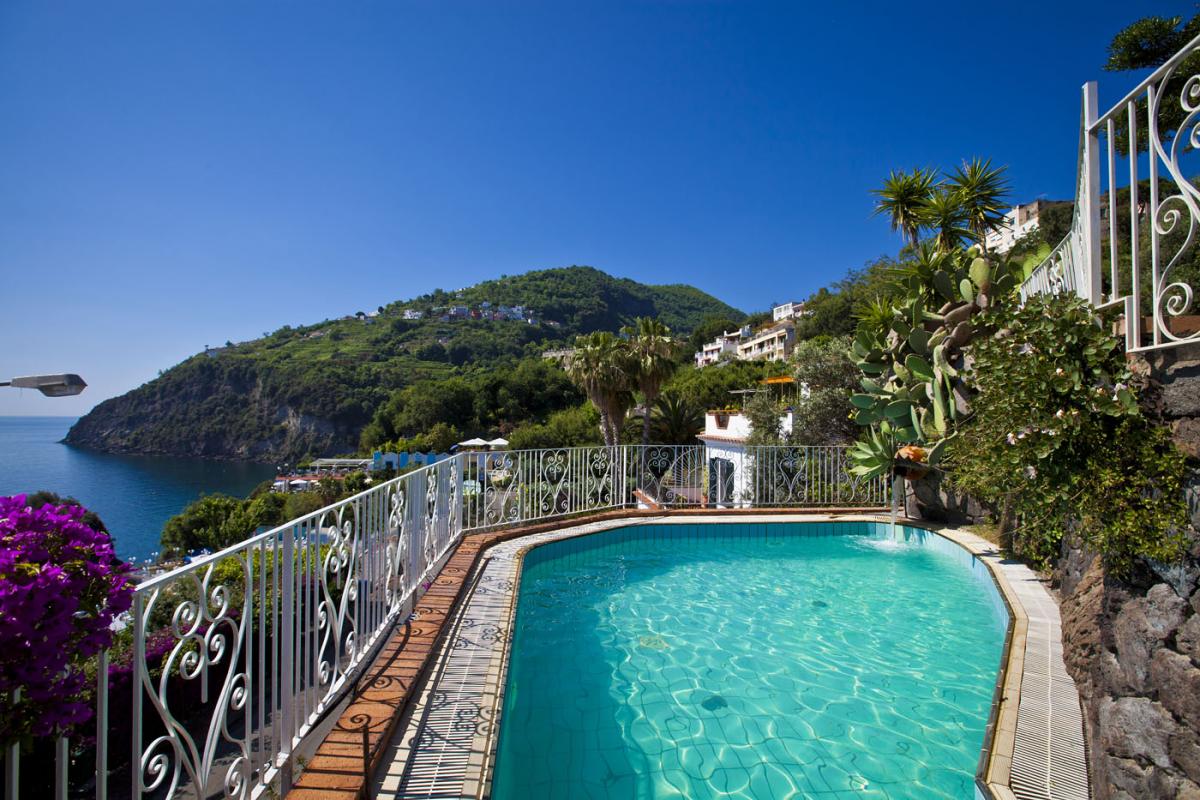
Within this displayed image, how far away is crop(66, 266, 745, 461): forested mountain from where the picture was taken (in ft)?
273

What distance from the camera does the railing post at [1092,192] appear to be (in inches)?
111

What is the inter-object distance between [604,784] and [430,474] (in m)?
3.12

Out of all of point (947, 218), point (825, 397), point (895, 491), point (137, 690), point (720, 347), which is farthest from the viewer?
point (720, 347)

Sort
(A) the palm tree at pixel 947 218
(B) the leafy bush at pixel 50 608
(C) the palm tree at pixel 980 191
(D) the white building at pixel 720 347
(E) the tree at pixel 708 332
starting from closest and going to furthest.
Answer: (B) the leafy bush at pixel 50 608 → (A) the palm tree at pixel 947 218 → (C) the palm tree at pixel 980 191 → (D) the white building at pixel 720 347 → (E) the tree at pixel 708 332

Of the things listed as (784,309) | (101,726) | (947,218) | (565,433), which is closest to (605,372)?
(947,218)

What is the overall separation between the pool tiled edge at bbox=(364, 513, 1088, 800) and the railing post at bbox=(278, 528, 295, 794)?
379 mm

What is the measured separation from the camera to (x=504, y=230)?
3475 centimetres

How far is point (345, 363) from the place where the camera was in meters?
89.9

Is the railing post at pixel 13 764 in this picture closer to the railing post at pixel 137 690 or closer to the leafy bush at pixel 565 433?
the railing post at pixel 137 690

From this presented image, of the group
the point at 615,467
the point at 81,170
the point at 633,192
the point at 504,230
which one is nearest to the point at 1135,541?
the point at 615,467

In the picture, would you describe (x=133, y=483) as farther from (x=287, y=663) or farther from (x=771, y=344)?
(x=287, y=663)

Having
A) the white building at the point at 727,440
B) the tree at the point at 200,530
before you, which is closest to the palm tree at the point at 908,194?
the white building at the point at 727,440

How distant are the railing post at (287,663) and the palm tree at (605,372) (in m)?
20.6

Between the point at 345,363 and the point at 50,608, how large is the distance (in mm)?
97086
